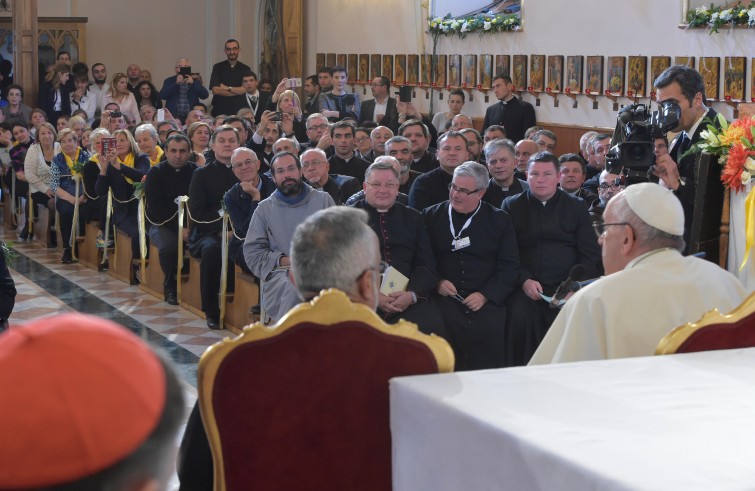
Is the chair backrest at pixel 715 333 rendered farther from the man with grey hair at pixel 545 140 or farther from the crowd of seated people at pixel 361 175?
the man with grey hair at pixel 545 140

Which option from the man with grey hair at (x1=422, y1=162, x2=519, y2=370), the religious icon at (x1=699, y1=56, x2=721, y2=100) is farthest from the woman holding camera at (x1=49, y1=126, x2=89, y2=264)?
the religious icon at (x1=699, y1=56, x2=721, y2=100)

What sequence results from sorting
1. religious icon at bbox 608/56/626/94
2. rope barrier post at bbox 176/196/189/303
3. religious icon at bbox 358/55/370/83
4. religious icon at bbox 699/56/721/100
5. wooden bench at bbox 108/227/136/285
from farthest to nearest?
religious icon at bbox 358/55/370/83 < religious icon at bbox 608/56/626/94 < religious icon at bbox 699/56/721/100 < wooden bench at bbox 108/227/136/285 < rope barrier post at bbox 176/196/189/303

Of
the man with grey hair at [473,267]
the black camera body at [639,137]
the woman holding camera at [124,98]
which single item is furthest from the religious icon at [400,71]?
the black camera body at [639,137]

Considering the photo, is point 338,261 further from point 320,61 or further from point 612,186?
point 320,61

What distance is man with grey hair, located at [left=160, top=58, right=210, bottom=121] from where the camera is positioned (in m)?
17.3

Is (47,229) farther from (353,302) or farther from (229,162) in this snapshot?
(353,302)

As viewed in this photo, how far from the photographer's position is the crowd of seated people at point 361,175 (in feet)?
21.8

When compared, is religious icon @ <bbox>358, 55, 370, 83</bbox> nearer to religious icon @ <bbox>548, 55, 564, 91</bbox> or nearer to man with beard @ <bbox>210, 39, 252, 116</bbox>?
man with beard @ <bbox>210, 39, 252, 116</bbox>

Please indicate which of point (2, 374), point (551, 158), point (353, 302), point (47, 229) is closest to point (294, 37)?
point (47, 229)

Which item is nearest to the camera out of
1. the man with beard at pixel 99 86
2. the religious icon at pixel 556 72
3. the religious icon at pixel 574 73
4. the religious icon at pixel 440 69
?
the religious icon at pixel 574 73

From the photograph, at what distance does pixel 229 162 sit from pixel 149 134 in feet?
7.10

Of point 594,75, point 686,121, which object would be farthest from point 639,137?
point 594,75

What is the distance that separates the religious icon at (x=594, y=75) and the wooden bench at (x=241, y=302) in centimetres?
597

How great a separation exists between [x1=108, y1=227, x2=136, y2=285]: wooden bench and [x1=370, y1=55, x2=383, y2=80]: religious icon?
24.9 ft
